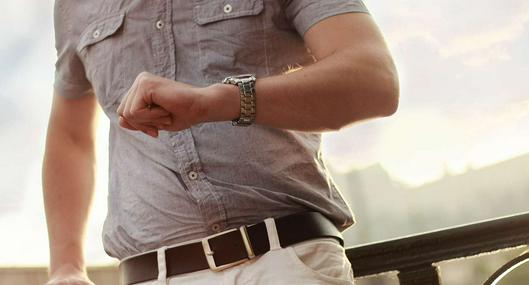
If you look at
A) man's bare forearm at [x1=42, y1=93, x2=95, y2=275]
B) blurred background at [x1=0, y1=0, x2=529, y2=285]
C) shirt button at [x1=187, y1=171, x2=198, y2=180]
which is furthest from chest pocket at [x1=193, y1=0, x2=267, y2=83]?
blurred background at [x1=0, y1=0, x2=529, y2=285]

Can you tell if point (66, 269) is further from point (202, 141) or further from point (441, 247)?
point (441, 247)

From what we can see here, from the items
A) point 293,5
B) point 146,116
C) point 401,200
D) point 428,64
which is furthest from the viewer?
point 401,200

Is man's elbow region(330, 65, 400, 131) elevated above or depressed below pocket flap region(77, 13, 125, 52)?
below

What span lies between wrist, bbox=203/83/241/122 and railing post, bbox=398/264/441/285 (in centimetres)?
56

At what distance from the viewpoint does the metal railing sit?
1117 mm

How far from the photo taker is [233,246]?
A: 0.85 metres

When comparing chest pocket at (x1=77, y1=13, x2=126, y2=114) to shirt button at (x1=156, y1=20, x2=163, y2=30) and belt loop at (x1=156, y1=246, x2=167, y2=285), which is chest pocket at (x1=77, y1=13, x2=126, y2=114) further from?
belt loop at (x1=156, y1=246, x2=167, y2=285)

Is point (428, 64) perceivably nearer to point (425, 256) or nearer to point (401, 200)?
point (401, 200)

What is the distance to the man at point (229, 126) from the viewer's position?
0.79m

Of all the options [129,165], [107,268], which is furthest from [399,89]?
[107,268]

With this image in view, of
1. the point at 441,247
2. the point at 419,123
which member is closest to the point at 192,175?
the point at 441,247

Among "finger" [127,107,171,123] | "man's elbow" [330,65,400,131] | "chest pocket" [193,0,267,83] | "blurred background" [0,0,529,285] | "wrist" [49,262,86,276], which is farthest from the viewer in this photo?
"blurred background" [0,0,529,285]

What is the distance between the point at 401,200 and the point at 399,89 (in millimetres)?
2357

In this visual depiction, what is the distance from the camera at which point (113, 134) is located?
1052 millimetres
